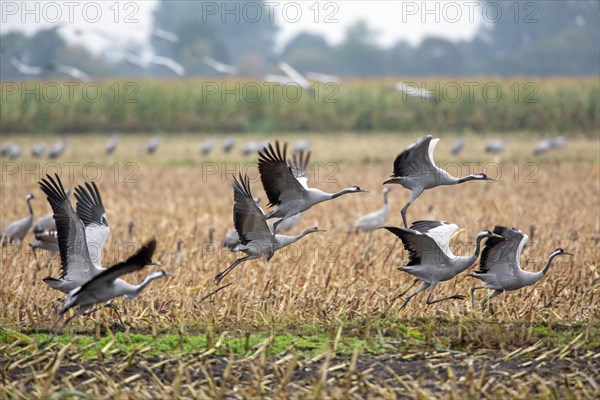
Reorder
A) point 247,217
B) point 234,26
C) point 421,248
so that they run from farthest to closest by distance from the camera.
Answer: point 234,26 < point 247,217 < point 421,248

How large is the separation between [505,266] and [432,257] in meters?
0.54

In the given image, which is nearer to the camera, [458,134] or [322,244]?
[322,244]

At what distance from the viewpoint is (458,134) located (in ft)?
95.1

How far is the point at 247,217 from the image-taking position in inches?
296

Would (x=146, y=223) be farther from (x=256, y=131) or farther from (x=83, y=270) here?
(x=256, y=131)

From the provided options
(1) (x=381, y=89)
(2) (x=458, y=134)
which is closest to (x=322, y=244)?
(2) (x=458, y=134)

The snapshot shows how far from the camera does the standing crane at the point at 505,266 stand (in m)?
6.96

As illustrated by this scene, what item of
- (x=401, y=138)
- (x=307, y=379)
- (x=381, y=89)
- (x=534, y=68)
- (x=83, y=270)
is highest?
(x=534, y=68)

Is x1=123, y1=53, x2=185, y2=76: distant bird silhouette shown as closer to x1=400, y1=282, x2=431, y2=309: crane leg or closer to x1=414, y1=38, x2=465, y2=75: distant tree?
x1=400, y1=282, x2=431, y2=309: crane leg

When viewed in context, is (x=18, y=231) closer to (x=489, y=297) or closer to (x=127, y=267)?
(x=127, y=267)

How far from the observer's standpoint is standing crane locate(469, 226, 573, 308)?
6.96 m

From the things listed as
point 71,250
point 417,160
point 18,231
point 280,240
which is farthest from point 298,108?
point 71,250

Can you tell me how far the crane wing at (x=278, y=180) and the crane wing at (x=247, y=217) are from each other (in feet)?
0.70

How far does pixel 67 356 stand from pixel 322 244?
412 cm
